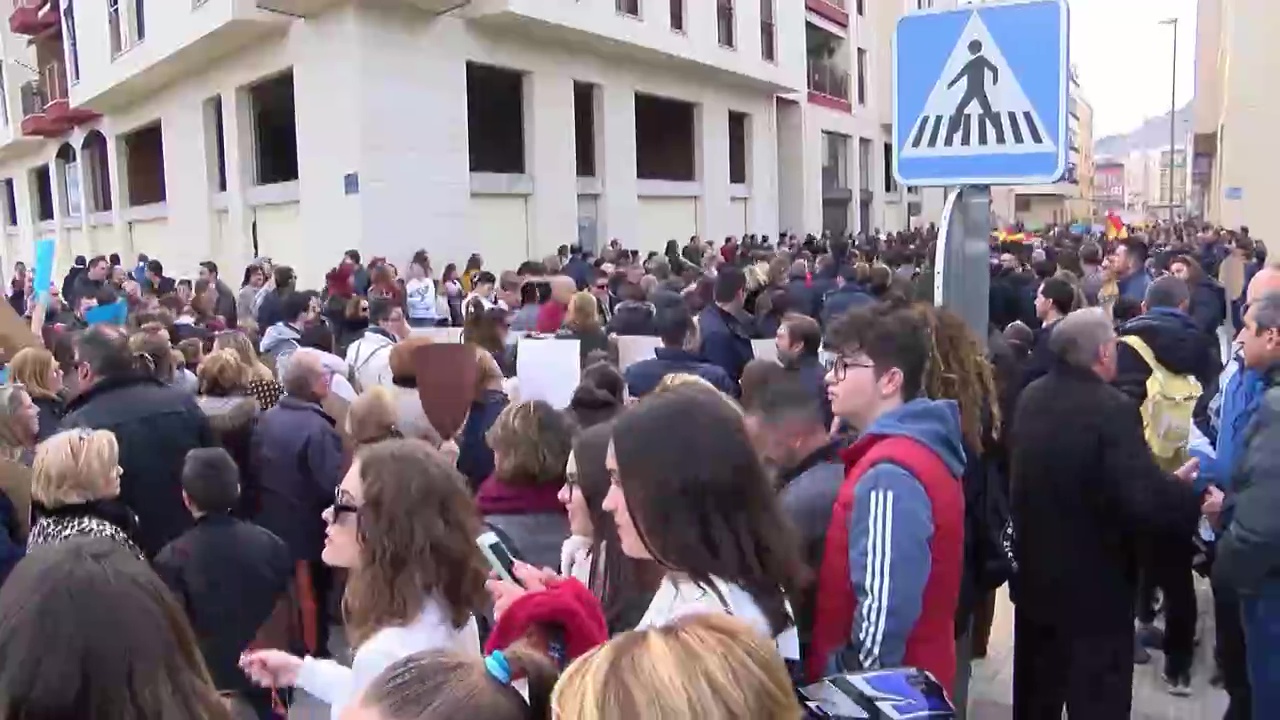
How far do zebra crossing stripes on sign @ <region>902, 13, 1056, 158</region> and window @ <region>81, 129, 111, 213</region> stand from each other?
29.5 m

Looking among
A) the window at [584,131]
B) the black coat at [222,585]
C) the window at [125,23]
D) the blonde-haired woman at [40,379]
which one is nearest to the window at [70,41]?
the window at [125,23]

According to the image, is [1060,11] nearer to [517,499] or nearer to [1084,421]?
[1084,421]

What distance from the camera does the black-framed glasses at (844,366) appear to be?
133 inches

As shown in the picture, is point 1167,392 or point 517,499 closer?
point 517,499

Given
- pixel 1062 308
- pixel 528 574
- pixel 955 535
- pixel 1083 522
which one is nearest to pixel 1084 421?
pixel 1083 522

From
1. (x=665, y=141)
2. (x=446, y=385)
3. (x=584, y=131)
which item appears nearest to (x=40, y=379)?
(x=446, y=385)

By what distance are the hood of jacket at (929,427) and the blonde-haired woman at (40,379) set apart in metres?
4.60

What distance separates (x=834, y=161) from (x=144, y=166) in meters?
20.0

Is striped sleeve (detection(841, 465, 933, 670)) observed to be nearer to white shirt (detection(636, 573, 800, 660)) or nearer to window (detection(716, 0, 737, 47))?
white shirt (detection(636, 573, 800, 660))

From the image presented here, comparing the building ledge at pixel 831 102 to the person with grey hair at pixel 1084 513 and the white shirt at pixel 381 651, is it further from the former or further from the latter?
the white shirt at pixel 381 651

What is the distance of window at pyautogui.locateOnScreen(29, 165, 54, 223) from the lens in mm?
36344

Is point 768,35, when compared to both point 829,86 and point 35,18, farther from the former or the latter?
point 35,18

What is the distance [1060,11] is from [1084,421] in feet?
4.87

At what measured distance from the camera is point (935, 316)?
158 inches
